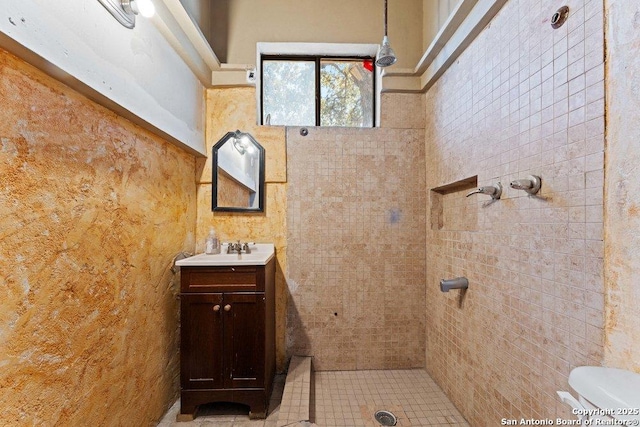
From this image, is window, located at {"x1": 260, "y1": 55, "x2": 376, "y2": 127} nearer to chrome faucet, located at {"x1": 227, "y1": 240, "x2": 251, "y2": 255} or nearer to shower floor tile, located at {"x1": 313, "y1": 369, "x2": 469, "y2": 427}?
chrome faucet, located at {"x1": 227, "y1": 240, "x2": 251, "y2": 255}

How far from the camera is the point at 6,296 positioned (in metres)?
0.87

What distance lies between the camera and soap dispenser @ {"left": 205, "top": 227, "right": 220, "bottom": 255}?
2080 millimetres

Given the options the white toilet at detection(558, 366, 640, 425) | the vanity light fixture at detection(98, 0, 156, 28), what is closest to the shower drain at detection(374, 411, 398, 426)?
the white toilet at detection(558, 366, 640, 425)

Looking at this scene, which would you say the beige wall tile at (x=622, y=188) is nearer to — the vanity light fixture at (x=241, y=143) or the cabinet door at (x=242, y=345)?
the cabinet door at (x=242, y=345)

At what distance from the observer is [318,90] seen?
2402 millimetres

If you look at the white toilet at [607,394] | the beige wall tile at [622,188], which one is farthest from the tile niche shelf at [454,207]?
the white toilet at [607,394]

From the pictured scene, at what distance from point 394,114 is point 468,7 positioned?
2.72 feet

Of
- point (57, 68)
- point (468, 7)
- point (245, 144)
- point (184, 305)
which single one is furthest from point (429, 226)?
point (57, 68)

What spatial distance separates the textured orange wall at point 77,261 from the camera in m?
0.90

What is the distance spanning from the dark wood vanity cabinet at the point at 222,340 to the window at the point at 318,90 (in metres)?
1.42

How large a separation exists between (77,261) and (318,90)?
2.06 m

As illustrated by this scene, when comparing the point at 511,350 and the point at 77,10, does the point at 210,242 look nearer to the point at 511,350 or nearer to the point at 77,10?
the point at 77,10

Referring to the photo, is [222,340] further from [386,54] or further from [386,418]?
[386,54]

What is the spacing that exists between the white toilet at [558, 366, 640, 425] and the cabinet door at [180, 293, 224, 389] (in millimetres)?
1637
